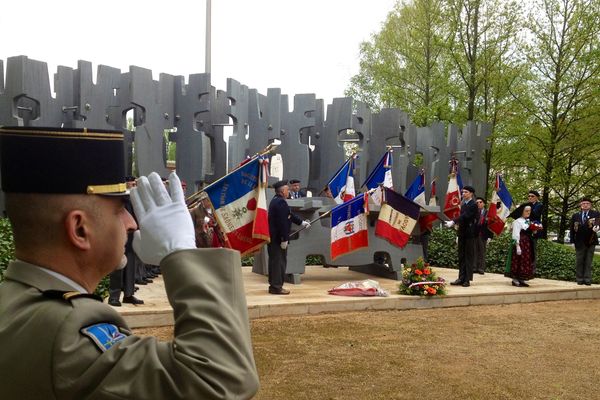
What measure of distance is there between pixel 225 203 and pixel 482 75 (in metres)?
14.2

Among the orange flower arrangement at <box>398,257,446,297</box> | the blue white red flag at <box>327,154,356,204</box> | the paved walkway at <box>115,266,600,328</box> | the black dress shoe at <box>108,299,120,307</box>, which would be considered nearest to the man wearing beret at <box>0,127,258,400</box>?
the paved walkway at <box>115,266,600,328</box>

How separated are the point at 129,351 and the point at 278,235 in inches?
378

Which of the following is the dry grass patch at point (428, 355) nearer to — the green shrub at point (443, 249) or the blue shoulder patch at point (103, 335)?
the blue shoulder patch at point (103, 335)

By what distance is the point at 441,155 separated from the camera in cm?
1769

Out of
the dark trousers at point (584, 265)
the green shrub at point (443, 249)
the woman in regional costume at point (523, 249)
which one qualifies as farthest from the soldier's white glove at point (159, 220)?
the green shrub at point (443, 249)

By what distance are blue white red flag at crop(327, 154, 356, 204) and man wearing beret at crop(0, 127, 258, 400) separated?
12.1m

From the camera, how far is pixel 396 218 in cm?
1235

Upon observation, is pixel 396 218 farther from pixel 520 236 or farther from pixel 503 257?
pixel 503 257

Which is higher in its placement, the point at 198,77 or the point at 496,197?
the point at 198,77

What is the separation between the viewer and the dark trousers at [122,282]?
885cm

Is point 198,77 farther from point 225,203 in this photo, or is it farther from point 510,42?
point 510,42

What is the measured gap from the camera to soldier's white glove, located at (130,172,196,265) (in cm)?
151

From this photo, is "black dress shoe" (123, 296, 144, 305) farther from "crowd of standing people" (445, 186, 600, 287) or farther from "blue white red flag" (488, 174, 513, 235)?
"blue white red flag" (488, 174, 513, 235)

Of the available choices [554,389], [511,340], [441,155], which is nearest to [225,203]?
[511,340]
